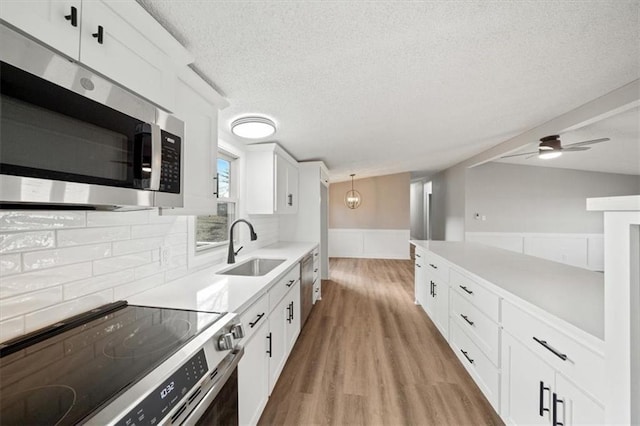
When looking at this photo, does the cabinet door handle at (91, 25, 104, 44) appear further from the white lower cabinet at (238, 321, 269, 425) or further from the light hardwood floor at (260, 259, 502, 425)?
the light hardwood floor at (260, 259, 502, 425)

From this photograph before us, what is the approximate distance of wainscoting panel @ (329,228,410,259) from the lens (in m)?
7.12

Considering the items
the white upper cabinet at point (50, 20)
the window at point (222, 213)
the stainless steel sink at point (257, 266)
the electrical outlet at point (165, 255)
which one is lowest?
the stainless steel sink at point (257, 266)

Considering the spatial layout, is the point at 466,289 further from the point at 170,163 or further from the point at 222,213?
the point at 222,213

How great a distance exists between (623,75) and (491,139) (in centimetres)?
193

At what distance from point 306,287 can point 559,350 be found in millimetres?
2187

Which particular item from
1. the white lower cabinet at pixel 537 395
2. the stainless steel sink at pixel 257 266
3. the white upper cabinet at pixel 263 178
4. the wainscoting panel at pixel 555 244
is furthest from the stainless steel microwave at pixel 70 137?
the wainscoting panel at pixel 555 244

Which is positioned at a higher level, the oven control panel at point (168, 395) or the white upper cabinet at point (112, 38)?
the white upper cabinet at point (112, 38)

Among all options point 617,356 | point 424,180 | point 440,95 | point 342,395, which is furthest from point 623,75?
point 424,180

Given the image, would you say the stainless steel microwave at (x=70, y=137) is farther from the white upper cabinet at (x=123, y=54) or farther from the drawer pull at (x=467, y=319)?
the drawer pull at (x=467, y=319)

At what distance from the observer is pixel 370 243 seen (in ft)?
23.7

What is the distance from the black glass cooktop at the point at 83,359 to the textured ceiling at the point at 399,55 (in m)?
1.26

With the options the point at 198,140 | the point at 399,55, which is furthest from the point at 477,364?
the point at 198,140

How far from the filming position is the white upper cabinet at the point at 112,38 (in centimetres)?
63

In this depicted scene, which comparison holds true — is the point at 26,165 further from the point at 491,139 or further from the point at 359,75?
the point at 491,139
